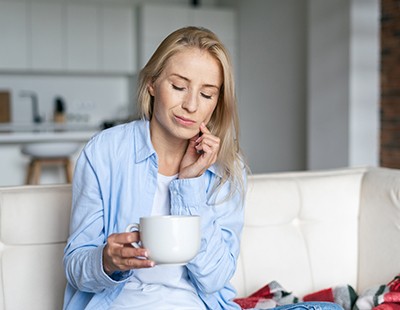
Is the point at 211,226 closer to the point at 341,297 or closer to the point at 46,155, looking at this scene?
the point at 341,297

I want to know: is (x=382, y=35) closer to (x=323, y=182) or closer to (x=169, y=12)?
(x=169, y=12)

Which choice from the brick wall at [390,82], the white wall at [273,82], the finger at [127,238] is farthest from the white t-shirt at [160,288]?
the white wall at [273,82]

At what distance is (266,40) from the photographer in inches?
262

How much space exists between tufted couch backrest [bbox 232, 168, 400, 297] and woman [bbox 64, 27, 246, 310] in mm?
437

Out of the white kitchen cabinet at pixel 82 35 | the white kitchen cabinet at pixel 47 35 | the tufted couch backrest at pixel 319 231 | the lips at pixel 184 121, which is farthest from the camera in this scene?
the white kitchen cabinet at pixel 82 35

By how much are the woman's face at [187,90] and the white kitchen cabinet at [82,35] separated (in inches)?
214

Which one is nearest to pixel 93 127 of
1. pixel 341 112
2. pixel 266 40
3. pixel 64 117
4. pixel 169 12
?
pixel 64 117

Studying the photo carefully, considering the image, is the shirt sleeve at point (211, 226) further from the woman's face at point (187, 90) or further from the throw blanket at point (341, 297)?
the throw blanket at point (341, 297)

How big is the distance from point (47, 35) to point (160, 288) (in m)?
5.55

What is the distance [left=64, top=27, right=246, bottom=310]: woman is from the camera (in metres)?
1.40

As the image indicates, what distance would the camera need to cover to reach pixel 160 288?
1.43 metres

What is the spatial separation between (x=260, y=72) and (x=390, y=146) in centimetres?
200

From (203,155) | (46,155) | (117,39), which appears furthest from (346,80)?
(203,155)

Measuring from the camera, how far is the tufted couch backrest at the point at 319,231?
6.40 ft
